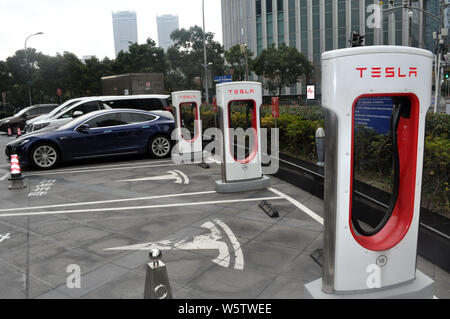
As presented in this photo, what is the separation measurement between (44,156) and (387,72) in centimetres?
1023

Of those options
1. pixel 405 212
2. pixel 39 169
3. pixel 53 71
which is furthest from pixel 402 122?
pixel 53 71

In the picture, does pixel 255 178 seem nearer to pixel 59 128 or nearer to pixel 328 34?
pixel 59 128

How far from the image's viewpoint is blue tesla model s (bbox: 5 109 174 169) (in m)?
11.3

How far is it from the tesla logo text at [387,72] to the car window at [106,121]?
9774 millimetres

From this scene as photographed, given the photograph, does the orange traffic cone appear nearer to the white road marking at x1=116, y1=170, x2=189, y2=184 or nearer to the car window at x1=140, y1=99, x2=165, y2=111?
the white road marking at x1=116, y1=170, x2=189, y2=184

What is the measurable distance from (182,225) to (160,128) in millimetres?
6671

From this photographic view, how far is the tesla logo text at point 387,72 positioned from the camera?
127 inches

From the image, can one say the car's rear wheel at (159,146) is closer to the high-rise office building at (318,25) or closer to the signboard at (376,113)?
the signboard at (376,113)

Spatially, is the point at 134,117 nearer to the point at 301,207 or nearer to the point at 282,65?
the point at 301,207

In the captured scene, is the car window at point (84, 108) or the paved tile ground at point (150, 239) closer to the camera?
the paved tile ground at point (150, 239)

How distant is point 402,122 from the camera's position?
363 cm

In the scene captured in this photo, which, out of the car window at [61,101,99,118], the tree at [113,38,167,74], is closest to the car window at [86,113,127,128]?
the car window at [61,101,99,118]

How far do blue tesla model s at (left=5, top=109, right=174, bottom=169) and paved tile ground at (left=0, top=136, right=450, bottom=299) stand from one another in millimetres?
2009

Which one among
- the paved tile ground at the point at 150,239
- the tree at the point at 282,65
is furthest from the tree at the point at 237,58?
the paved tile ground at the point at 150,239
